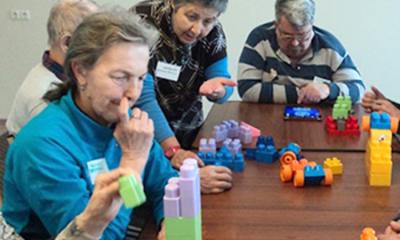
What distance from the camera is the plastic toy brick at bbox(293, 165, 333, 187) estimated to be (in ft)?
5.38

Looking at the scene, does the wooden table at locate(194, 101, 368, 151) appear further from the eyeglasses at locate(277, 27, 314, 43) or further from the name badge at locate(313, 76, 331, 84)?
the eyeglasses at locate(277, 27, 314, 43)

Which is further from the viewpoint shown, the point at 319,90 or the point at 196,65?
the point at 319,90

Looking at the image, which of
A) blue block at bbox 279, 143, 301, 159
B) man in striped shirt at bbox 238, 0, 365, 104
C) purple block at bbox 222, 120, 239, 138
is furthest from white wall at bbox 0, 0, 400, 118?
blue block at bbox 279, 143, 301, 159

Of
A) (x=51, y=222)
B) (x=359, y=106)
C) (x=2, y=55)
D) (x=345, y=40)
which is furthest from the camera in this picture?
(x=2, y=55)

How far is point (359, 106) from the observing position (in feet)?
8.34

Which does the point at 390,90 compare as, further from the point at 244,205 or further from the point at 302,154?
the point at 244,205

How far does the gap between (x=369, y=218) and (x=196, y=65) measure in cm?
113

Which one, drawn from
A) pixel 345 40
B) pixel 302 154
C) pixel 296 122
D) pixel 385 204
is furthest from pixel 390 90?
pixel 385 204

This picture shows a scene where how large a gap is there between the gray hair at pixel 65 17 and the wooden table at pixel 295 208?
0.83m

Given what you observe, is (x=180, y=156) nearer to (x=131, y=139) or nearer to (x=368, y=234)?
(x=131, y=139)

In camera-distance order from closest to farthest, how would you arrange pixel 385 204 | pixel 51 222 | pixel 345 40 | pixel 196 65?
1. pixel 51 222
2. pixel 385 204
3. pixel 196 65
4. pixel 345 40

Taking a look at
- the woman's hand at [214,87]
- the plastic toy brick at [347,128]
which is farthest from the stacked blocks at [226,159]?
the plastic toy brick at [347,128]

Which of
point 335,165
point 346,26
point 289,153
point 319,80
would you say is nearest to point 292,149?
point 289,153

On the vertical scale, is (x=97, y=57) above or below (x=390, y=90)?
above
